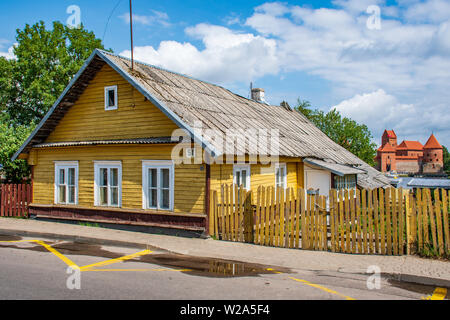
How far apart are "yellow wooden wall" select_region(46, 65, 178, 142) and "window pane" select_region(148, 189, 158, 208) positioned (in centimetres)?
191

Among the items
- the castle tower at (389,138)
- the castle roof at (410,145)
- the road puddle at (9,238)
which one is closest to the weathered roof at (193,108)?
the road puddle at (9,238)

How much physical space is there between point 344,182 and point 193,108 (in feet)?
29.0

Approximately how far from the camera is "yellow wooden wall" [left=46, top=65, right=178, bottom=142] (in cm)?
1331

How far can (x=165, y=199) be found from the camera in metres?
13.0

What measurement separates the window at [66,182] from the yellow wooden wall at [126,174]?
0.70 feet

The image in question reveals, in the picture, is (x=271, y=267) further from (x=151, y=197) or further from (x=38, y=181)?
(x=38, y=181)

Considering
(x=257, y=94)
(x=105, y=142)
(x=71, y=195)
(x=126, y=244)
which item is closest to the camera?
(x=126, y=244)

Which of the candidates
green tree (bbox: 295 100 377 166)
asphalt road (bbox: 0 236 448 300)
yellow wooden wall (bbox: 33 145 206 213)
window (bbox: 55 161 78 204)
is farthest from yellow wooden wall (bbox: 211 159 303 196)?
green tree (bbox: 295 100 377 166)

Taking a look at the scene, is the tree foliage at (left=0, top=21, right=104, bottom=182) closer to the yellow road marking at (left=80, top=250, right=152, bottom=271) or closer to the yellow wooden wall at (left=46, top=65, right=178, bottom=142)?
the yellow wooden wall at (left=46, top=65, right=178, bottom=142)

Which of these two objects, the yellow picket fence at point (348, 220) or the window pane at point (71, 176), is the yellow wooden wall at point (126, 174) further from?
the yellow picket fence at point (348, 220)

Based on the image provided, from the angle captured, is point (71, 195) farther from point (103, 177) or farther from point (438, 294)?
point (438, 294)

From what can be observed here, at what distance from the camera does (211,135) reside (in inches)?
479

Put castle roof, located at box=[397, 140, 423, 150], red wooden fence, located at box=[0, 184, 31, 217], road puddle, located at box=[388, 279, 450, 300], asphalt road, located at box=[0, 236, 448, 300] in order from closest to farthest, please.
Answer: asphalt road, located at box=[0, 236, 448, 300]
road puddle, located at box=[388, 279, 450, 300]
red wooden fence, located at box=[0, 184, 31, 217]
castle roof, located at box=[397, 140, 423, 150]

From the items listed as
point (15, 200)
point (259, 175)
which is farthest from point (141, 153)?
point (15, 200)
